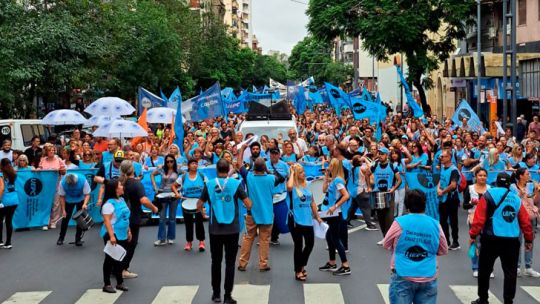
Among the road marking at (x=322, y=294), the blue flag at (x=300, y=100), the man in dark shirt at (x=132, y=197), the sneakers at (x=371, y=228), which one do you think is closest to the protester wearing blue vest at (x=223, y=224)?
the road marking at (x=322, y=294)

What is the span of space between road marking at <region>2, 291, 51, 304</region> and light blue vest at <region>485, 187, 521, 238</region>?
5432mm

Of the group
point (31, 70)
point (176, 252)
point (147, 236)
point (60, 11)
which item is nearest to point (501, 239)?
point (176, 252)

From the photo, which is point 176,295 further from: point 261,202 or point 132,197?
point 261,202

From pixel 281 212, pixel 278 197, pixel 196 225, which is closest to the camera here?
pixel 278 197

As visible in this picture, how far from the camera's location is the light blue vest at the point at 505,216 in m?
9.02

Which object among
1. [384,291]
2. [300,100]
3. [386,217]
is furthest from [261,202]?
[300,100]

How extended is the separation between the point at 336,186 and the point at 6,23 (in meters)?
17.9

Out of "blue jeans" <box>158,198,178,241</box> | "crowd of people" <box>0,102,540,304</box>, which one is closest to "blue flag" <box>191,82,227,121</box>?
"crowd of people" <box>0,102,540,304</box>

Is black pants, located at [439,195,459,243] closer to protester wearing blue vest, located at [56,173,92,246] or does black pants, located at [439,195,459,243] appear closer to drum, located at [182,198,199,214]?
drum, located at [182,198,199,214]

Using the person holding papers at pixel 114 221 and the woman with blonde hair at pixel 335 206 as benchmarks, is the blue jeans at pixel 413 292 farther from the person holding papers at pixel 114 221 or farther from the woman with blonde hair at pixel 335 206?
the person holding papers at pixel 114 221

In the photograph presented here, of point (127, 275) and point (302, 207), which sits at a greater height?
point (302, 207)

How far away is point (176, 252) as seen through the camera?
1327 cm

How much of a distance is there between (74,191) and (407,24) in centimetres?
2890

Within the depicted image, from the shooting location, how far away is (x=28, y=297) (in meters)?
10.4
